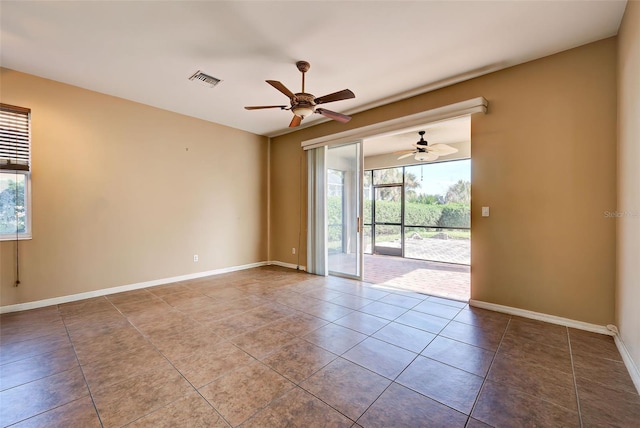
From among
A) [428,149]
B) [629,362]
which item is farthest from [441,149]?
[629,362]

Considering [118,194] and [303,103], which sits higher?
[303,103]

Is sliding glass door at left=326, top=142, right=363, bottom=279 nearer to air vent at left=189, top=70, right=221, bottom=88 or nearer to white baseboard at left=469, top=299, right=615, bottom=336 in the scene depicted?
white baseboard at left=469, top=299, right=615, bottom=336

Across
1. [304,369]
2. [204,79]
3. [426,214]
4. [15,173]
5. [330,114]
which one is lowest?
→ [304,369]

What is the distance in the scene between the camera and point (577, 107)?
282cm

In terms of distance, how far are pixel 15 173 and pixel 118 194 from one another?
107 cm

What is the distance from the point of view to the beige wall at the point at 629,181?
6.59 ft

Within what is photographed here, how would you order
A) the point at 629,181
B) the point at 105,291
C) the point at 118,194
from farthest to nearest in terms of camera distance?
the point at 118,194
the point at 105,291
the point at 629,181

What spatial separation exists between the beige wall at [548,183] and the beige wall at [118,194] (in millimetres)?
4218

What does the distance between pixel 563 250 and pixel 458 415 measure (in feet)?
7.68

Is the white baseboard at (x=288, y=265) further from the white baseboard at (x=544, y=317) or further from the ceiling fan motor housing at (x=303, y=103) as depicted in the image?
the ceiling fan motor housing at (x=303, y=103)

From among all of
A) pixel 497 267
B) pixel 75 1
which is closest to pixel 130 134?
pixel 75 1

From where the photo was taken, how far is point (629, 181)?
7.25 ft

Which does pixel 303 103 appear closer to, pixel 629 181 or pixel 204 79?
pixel 204 79

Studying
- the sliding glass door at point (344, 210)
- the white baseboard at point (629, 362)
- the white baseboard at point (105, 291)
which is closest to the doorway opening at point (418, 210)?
the sliding glass door at point (344, 210)
